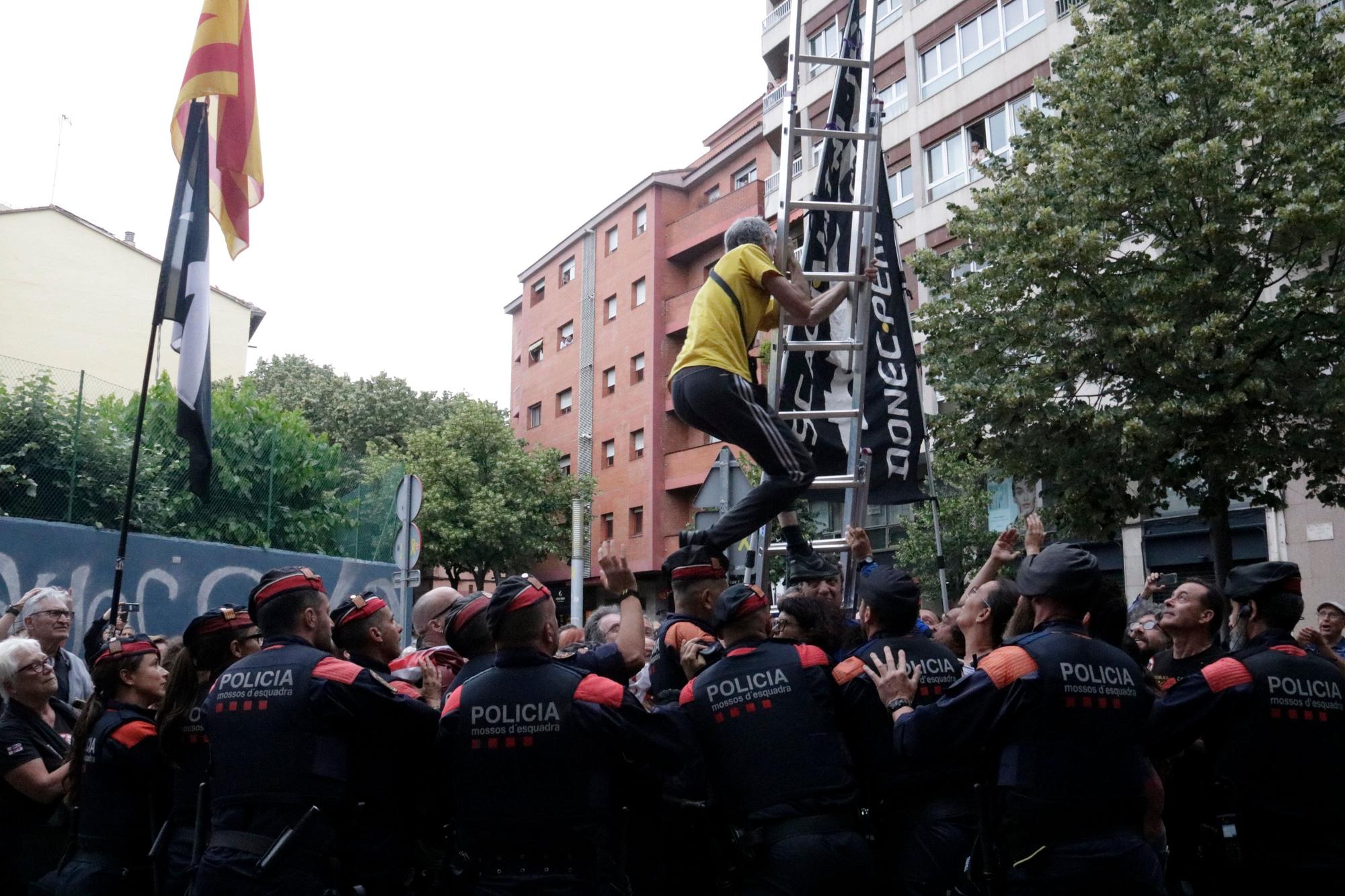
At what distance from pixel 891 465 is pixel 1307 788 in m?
4.63

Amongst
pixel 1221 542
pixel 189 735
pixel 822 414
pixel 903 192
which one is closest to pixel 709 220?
pixel 903 192

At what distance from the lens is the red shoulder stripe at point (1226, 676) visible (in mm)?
4797

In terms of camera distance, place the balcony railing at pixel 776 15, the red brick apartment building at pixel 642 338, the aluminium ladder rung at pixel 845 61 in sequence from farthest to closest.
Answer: the red brick apartment building at pixel 642 338 → the balcony railing at pixel 776 15 → the aluminium ladder rung at pixel 845 61

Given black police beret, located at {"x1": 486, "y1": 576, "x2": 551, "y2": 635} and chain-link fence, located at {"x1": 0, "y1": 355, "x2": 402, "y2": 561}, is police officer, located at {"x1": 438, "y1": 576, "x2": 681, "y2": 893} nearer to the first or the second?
black police beret, located at {"x1": 486, "y1": 576, "x2": 551, "y2": 635}

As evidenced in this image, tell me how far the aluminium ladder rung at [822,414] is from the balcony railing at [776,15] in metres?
32.4

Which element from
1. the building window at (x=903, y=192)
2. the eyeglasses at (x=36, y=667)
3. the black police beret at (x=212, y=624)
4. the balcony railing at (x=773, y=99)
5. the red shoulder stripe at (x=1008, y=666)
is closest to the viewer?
the red shoulder stripe at (x=1008, y=666)

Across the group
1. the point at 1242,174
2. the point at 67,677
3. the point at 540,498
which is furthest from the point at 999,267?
the point at 540,498

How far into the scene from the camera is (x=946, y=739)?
169 inches

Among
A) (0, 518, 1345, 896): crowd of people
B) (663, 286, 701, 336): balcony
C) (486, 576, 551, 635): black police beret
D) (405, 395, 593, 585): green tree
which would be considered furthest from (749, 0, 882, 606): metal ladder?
(405, 395, 593, 585): green tree

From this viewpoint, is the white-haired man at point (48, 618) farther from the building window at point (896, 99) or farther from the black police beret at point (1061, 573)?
the building window at point (896, 99)

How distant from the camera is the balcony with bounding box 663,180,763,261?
41.5 metres

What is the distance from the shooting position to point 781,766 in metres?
4.49

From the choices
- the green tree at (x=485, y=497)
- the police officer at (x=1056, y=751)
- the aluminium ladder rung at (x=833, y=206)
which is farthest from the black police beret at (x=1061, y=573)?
the green tree at (x=485, y=497)

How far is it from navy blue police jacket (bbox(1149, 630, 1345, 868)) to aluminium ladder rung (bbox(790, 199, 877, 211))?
157 inches
